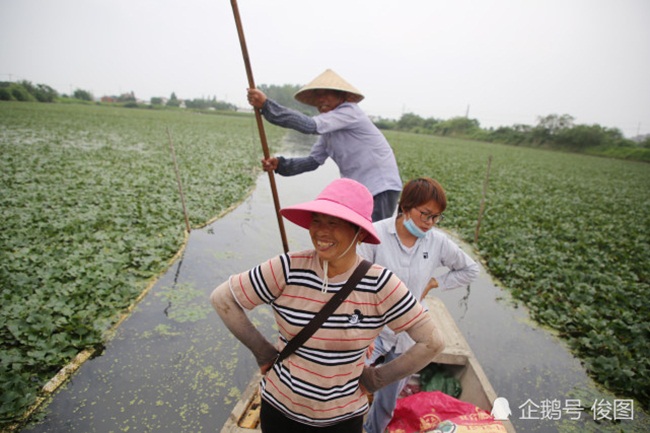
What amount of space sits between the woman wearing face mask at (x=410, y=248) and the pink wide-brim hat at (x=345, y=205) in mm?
643

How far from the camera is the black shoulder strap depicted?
3.91 feet

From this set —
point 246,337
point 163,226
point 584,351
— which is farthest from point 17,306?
point 584,351

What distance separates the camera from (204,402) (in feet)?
9.64

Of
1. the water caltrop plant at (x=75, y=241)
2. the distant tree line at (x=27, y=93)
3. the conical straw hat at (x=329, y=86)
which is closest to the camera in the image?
the conical straw hat at (x=329, y=86)

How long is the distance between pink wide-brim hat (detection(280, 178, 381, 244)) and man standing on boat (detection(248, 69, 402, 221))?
3.89 ft

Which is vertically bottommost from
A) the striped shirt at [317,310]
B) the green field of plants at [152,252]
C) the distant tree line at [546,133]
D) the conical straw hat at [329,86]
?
the green field of plants at [152,252]

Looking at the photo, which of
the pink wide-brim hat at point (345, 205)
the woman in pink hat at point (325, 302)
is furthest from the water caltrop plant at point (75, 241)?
the pink wide-brim hat at point (345, 205)

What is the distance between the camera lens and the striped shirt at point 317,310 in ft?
4.03

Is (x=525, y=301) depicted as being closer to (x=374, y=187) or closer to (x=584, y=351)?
(x=584, y=351)

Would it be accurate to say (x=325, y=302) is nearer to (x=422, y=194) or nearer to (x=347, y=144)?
(x=422, y=194)

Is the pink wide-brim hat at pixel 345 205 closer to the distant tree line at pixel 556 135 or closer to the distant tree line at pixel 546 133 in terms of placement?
the distant tree line at pixel 546 133

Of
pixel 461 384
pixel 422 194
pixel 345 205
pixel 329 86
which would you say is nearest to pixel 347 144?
pixel 329 86

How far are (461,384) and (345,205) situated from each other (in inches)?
94.6

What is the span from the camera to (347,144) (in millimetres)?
2805
